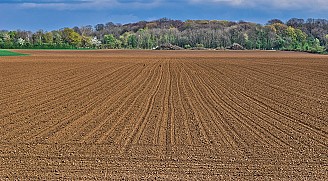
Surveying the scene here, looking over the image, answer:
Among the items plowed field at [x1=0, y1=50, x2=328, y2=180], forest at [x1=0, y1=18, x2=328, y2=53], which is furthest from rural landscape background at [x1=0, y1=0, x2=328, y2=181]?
forest at [x1=0, y1=18, x2=328, y2=53]

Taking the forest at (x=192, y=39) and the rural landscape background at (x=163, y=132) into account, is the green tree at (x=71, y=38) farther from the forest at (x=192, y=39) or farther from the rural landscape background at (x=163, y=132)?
the rural landscape background at (x=163, y=132)

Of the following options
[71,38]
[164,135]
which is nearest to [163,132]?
[164,135]

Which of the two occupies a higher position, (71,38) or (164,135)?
(71,38)

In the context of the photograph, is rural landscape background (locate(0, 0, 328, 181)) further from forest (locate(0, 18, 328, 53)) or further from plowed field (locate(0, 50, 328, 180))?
forest (locate(0, 18, 328, 53))

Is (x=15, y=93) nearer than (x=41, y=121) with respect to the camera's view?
No

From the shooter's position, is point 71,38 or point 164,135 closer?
point 164,135

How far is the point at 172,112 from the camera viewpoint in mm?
14289

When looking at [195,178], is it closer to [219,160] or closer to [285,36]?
[219,160]

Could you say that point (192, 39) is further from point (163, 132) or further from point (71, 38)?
point (163, 132)

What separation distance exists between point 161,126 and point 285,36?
152 m

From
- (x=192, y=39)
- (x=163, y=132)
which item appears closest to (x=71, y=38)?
(x=192, y=39)

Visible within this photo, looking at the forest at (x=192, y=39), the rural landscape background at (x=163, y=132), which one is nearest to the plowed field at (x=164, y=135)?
the rural landscape background at (x=163, y=132)

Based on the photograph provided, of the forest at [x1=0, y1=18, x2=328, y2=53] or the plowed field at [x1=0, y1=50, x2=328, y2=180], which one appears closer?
the plowed field at [x1=0, y1=50, x2=328, y2=180]

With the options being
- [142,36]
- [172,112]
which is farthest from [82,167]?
[142,36]
